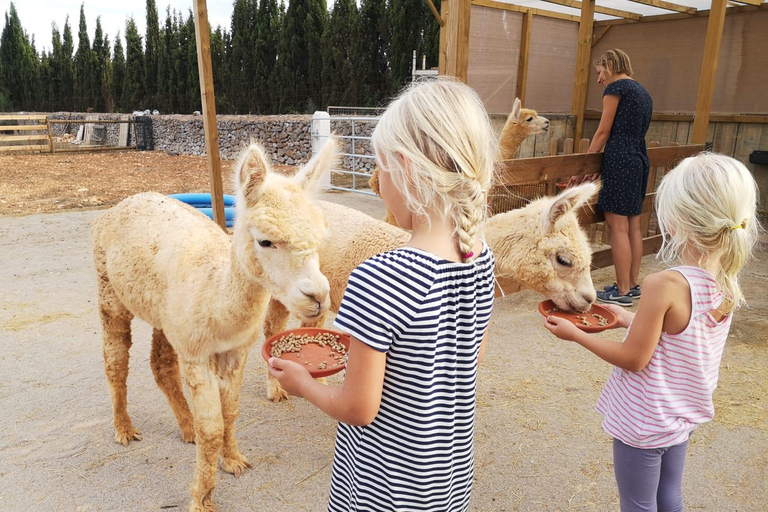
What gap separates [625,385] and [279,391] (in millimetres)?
2142

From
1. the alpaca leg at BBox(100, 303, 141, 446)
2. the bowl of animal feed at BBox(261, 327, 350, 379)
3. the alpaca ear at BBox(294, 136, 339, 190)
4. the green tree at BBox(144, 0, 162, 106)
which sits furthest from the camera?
the green tree at BBox(144, 0, 162, 106)

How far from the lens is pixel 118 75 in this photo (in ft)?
88.9

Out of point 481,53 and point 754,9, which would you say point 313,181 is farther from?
point 754,9

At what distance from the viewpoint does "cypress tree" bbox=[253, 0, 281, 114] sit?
64.3 feet

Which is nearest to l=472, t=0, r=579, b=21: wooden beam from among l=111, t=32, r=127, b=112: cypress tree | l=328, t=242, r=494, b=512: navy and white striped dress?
l=328, t=242, r=494, b=512: navy and white striped dress

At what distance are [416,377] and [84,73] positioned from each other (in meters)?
33.7

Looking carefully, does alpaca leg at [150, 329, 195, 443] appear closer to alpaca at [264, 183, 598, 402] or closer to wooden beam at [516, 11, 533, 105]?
alpaca at [264, 183, 598, 402]

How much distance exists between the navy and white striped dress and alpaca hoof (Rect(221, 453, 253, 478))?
1399 mm

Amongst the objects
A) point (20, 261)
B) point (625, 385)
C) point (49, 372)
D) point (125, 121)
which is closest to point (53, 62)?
point (125, 121)

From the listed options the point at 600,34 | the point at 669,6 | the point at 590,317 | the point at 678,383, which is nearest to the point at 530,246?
the point at 590,317

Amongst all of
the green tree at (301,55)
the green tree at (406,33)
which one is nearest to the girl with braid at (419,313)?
the green tree at (406,33)

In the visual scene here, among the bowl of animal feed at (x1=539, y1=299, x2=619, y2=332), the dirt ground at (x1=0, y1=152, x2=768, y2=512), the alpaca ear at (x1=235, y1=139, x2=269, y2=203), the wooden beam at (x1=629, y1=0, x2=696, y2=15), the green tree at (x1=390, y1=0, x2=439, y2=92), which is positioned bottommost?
the dirt ground at (x1=0, y1=152, x2=768, y2=512)

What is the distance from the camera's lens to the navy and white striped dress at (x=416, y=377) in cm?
99

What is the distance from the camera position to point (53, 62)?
3044 centimetres
